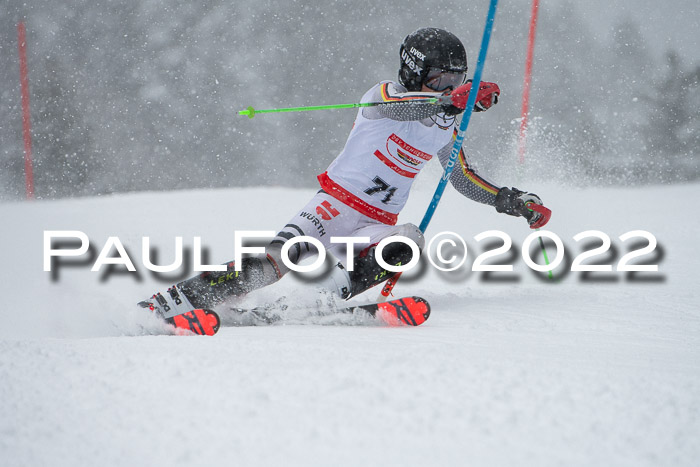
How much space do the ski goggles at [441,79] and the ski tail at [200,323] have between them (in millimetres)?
1334

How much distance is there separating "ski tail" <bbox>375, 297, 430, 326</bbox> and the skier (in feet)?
0.78

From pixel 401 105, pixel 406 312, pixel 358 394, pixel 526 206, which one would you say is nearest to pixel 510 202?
pixel 526 206

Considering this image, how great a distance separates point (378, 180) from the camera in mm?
2752

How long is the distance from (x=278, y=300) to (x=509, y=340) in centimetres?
101

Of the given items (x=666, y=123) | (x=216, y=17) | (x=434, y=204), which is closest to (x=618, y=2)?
(x=666, y=123)

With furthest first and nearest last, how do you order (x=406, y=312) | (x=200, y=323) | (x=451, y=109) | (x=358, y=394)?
(x=451, y=109), (x=406, y=312), (x=200, y=323), (x=358, y=394)

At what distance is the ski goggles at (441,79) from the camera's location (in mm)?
2605

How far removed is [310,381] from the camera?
125 cm

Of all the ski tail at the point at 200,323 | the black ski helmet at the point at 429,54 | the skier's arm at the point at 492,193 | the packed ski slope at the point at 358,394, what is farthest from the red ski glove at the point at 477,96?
the ski tail at the point at 200,323

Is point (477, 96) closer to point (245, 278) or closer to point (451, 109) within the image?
point (451, 109)

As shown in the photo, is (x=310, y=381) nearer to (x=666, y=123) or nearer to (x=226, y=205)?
(x=226, y=205)

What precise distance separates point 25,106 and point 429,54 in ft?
45.3

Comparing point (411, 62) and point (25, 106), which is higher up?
point (411, 62)

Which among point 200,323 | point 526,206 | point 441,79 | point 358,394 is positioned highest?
point 441,79
